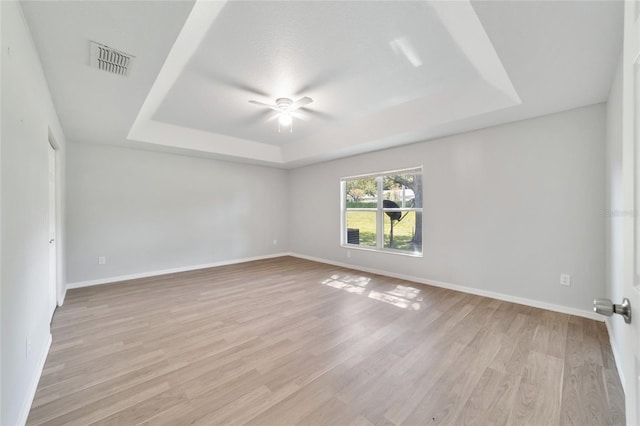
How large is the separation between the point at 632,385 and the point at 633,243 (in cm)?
41

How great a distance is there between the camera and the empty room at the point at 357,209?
1.50m

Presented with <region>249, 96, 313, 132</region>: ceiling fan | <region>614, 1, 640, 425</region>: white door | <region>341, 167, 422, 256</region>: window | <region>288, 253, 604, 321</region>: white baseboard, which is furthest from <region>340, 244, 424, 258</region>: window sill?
<region>614, 1, 640, 425</region>: white door

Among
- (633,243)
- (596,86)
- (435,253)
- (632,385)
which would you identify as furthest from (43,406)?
(596,86)

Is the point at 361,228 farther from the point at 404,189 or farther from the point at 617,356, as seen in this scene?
the point at 617,356

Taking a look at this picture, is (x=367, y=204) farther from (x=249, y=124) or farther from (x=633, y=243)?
(x=633, y=243)

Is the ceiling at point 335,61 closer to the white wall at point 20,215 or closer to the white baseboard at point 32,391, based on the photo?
the white wall at point 20,215

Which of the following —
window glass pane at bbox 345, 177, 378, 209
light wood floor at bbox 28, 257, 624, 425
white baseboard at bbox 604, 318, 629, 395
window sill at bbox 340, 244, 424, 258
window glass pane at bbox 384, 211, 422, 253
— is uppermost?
window glass pane at bbox 345, 177, 378, 209

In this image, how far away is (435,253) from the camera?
401 cm

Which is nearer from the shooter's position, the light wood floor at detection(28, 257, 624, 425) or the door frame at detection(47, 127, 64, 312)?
the light wood floor at detection(28, 257, 624, 425)

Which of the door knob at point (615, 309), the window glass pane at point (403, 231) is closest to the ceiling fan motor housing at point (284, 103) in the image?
the window glass pane at point (403, 231)

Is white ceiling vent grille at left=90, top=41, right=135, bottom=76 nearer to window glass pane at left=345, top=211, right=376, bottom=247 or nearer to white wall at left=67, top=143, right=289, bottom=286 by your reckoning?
white wall at left=67, top=143, right=289, bottom=286

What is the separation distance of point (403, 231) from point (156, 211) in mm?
4576

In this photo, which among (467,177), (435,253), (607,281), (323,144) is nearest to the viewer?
(607,281)

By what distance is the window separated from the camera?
4.38 metres
